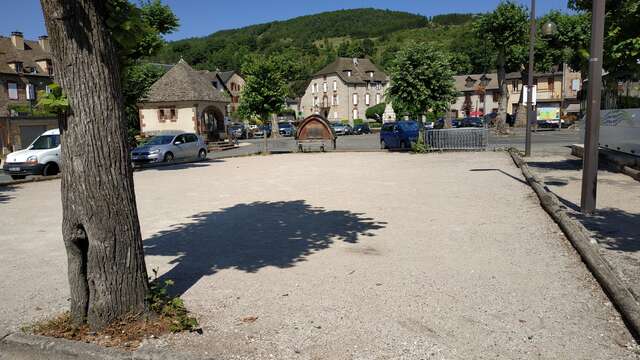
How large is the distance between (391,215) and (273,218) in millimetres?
2230

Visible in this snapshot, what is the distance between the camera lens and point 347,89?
79.6 m

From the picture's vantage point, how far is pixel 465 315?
14.6ft

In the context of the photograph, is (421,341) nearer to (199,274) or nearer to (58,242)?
(199,274)

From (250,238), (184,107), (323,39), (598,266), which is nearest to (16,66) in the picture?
(184,107)

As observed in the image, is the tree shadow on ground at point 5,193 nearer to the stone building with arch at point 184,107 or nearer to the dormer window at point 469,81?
the stone building with arch at point 184,107

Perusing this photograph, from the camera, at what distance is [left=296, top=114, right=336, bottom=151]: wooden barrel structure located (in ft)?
94.9

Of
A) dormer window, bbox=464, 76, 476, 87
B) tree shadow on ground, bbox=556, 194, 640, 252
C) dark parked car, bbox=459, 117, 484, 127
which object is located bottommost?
→ tree shadow on ground, bbox=556, 194, 640, 252

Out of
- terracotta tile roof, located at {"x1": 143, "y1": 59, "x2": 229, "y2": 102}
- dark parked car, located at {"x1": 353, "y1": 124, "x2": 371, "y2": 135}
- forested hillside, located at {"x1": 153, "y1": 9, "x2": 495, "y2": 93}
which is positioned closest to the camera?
terracotta tile roof, located at {"x1": 143, "y1": 59, "x2": 229, "y2": 102}

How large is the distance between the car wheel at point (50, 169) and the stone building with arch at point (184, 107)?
21.4m

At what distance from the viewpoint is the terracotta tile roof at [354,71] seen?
8019 cm

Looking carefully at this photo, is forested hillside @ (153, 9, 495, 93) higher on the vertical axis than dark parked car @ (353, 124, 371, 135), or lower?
higher

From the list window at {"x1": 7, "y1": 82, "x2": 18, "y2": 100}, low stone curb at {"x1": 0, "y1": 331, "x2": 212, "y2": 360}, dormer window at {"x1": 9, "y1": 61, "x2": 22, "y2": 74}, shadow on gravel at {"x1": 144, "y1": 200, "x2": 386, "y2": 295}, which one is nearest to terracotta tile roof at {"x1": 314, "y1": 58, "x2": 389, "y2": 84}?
dormer window at {"x1": 9, "y1": 61, "x2": 22, "y2": 74}

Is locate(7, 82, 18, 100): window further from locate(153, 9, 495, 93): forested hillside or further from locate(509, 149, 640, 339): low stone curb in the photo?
locate(153, 9, 495, 93): forested hillside

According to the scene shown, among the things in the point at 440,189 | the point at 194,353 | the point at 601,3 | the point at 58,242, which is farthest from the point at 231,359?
the point at 440,189
